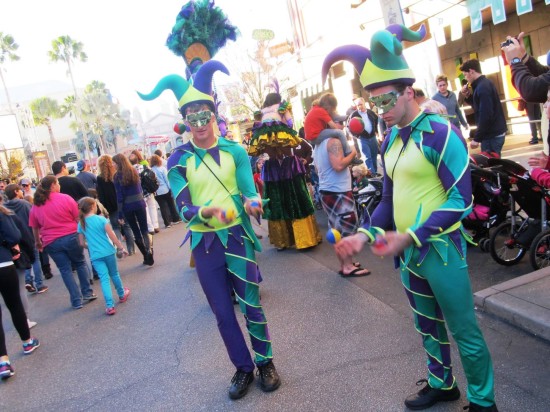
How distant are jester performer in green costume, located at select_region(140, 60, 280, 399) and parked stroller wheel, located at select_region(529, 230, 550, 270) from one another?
272 centimetres

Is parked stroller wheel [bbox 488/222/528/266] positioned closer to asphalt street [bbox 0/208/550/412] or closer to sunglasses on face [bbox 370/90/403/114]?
asphalt street [bbox 0/208/550/412]

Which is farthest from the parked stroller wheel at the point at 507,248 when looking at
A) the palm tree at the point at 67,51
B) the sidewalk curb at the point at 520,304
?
the palm tree at the point at 67,51

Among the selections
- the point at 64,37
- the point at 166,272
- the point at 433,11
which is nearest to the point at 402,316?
the point at 166,272

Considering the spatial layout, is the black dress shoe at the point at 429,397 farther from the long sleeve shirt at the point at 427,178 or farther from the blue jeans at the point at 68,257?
the blue jeans at the point at 68,257

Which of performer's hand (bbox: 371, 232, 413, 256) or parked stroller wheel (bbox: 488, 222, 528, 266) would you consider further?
parked stroller wheel (bbox: 488, 222, 528, 266)

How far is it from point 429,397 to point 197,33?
5679 mm

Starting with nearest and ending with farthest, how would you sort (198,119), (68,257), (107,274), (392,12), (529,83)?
1. (529,83)
2. (198,119)
3. (107,274)
4. (68,257)
5. (392,12)

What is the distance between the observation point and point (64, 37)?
5750cm

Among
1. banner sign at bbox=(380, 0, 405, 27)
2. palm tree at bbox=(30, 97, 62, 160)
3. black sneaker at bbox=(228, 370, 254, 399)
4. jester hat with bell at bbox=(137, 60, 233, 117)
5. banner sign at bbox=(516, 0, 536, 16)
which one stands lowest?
black sneaker at bbox=(228, 370, 254, 399)

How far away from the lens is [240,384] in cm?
347

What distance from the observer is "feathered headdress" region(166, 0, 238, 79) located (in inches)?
266

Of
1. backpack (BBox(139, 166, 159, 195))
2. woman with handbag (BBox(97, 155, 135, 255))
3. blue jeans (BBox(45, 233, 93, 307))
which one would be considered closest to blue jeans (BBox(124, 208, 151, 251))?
woman with handbag (BBox(97, 155, 135, 255))

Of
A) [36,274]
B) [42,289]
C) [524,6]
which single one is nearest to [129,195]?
[36,274]

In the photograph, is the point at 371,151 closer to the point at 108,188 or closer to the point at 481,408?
the point at 108,188
